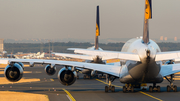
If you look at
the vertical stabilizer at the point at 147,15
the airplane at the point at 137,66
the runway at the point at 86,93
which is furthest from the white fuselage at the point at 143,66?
the runway at the point at 86,93

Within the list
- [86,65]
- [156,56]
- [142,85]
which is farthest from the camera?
[142,85]

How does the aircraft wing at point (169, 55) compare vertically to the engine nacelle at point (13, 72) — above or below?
above

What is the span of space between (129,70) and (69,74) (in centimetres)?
554

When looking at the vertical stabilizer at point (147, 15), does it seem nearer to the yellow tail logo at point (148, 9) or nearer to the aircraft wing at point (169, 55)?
the yellow tail logo at point (148, 9)

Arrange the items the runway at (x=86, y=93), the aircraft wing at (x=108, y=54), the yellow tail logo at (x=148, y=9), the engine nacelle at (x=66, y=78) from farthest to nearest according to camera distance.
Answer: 1. the engine nacelle at (x=66, y=78)
2. the runway at (x=86, y=93)
3. the yellow tail logo at (x=148, y=9)
4. the aircraft wing at (x=108, y=54)

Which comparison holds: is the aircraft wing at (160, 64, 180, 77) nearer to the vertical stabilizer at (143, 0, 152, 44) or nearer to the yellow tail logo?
the vertical stabilizer at (143, 0, 152, 44)

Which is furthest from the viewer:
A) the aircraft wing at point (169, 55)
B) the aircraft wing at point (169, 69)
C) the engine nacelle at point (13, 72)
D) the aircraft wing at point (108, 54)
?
the aircraft wing at point (169, 69)

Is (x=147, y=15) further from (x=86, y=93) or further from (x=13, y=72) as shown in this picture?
(x=13, y=72)

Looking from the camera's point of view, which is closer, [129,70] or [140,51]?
[140,51]

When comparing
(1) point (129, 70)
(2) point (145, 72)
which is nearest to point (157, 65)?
(2) point (145, 72)

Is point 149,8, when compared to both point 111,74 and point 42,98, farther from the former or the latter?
point 42,98

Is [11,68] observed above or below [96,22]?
below

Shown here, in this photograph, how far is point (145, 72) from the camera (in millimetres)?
27188

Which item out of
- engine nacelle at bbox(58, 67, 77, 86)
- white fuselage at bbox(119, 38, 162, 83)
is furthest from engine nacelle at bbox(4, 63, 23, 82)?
white fuselage at bbox(119, 38, 162, 83)
